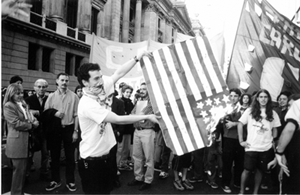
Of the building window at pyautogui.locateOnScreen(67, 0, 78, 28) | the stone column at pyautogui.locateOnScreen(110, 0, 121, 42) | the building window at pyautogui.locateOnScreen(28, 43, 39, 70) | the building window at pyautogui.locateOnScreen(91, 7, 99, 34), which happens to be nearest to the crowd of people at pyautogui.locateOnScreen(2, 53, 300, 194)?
the building window at pyautogui.locateOnScreen(28, 43, 39, 70)

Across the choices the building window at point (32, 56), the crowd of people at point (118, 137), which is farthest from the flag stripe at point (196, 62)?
the building window at point (32, 56)

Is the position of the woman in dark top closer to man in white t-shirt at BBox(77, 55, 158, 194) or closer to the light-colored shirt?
the light-colored shirt

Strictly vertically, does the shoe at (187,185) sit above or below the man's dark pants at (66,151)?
below

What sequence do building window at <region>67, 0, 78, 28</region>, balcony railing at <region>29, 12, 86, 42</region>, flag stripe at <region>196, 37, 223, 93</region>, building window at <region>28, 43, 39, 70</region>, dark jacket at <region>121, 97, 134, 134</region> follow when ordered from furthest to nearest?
building window at <region>67, 0, 78, 28</region> < balcony railing at <region>29, 12, 86, 42</region> < building window at <region>28, 43, 39, 70</region> < dark jacket at <region>121, 97, 134, 134</region> < flag stripe at <region>196, 37, 223, 93</region>

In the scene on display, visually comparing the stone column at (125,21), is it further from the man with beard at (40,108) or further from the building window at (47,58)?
the man with beard at (40,108)

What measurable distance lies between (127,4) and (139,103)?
2340 cm

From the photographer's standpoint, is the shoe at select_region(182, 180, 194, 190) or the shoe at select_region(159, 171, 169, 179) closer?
the shoe at select_region(182, 180, 194, 190)

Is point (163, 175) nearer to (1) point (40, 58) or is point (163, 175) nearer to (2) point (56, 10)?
(1) point (40, 58)

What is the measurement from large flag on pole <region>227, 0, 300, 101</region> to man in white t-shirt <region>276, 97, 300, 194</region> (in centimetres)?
157

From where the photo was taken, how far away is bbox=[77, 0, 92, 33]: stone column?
21234 millimetres

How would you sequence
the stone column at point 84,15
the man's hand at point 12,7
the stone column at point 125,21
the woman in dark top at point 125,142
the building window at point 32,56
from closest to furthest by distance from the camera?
the man's hand at point 12,7, the woman in dark top at point 125,142, the building window at point 32,56, the stone column at point 84,15, the stone column at point 125,21

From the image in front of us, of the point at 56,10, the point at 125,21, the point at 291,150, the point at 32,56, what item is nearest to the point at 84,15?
the point at 56,10

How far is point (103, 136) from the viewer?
3068 mm

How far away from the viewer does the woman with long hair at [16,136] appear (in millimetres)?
4082
